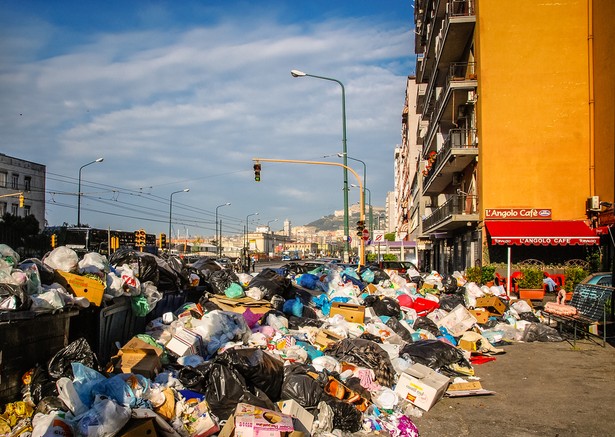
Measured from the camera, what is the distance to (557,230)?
19844 mm

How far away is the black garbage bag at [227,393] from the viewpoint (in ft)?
16.6

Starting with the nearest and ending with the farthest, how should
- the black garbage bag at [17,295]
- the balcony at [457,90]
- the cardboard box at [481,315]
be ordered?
the black garbage bag at [17,295]
the cardboard box at [481,315]
the balcony at [457,90]

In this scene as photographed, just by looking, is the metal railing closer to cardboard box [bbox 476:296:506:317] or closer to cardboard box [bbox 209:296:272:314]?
cardboard box [bbox 476:296:506:317]

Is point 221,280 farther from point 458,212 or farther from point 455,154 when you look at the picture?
point 458,212

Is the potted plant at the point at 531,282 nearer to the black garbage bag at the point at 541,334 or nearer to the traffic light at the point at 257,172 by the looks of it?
the black garbage bag at the point at 541,334

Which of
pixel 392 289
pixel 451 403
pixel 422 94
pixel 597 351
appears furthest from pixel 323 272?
pixel 422 94

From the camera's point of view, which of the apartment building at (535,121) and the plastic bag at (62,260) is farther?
the apartment building at (535,121)

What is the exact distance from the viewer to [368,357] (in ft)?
22.9

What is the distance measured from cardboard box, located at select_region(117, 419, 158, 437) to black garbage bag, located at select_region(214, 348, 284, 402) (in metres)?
1.17

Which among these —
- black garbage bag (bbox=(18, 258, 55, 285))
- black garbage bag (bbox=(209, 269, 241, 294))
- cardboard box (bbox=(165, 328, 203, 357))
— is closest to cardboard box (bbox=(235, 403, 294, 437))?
Answer: cardboard box (bbox=(165, 328, 203, 357))

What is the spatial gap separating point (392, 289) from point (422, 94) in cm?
3078

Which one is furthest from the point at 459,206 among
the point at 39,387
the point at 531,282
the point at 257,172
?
the point at 39,387

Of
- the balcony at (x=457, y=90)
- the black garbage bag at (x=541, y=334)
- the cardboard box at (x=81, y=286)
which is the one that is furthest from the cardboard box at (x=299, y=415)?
the balcony at (x=457, y=90)

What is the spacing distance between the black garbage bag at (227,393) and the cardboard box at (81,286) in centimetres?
174
